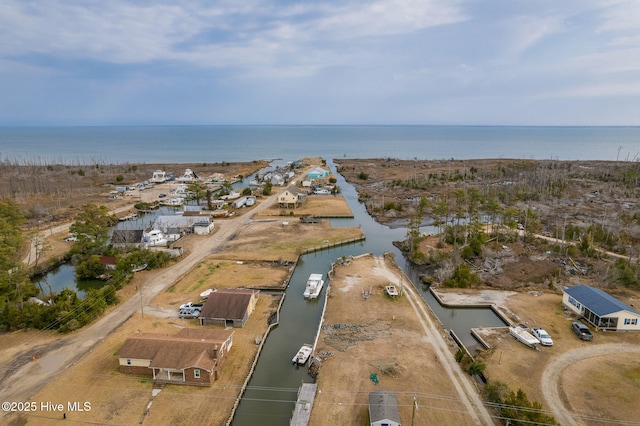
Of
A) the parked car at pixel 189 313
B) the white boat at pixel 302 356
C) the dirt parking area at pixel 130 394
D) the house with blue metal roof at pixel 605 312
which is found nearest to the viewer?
the dirt parking area at pixel 130 394

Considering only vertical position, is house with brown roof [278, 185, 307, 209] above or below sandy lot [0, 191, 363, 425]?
above

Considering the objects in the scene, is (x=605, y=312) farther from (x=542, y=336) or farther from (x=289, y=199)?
(x=289, y=199)

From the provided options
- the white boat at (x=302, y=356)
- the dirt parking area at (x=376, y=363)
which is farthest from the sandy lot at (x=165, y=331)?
the dirt parking area at (x=376, y=363)

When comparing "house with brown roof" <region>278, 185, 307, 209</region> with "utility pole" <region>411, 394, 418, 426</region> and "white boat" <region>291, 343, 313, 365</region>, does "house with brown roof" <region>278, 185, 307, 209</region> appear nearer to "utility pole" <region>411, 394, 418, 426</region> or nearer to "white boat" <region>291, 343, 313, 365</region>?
"white boat" <region>291, 343, 313, 365</region>

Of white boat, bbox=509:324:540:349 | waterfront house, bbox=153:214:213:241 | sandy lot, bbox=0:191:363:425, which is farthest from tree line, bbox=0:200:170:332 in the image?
white boat, bbox=509:324:540:349

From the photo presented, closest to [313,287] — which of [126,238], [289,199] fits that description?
[126,238]

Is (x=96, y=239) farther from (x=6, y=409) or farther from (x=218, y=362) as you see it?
(x=218, y=362)

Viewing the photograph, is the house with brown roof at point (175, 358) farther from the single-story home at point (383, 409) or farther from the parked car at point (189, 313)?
the single-story home at point (383, 409)
